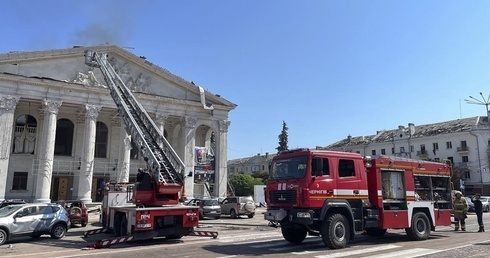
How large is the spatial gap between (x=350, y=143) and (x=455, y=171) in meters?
24.2

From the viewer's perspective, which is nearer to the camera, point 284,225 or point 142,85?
point 284,225

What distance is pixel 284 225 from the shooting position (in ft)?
39.2

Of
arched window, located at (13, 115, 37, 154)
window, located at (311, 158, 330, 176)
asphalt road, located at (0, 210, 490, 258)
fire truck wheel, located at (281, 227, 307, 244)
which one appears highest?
arched window, located at (13, 115, 37, 154)

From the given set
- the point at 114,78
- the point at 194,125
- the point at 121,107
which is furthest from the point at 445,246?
the point at 194,125

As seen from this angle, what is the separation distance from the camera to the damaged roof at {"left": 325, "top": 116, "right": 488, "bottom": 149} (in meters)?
61.5

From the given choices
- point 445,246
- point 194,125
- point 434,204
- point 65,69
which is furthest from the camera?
point 194,125

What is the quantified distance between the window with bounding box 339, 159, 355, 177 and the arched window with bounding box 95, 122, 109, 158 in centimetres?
3061

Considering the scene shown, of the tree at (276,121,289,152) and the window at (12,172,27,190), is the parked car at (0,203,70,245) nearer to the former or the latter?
the window at (12,172,27,190)

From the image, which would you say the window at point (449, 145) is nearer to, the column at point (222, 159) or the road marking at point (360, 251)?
the column at point (222, 159)

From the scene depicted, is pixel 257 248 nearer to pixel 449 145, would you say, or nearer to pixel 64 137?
pixel 64 137

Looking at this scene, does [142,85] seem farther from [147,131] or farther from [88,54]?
[147,131]

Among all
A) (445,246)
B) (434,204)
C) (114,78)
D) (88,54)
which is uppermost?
(88,54)

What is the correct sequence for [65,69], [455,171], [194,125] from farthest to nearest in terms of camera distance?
[455,171] < [194,125] < [65,69]

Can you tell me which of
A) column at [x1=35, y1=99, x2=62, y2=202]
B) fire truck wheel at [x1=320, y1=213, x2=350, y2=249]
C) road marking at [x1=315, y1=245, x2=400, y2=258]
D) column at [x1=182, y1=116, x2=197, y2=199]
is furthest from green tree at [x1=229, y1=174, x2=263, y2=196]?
fire truck wheel at [x1=320, y1=213, x2=350, y2=249]
